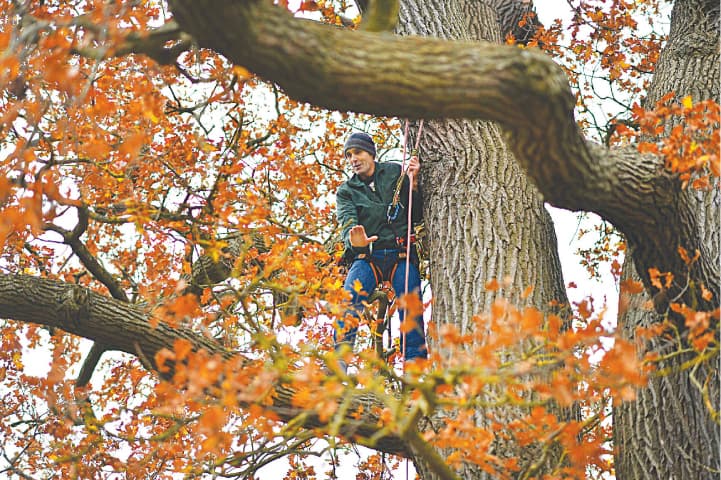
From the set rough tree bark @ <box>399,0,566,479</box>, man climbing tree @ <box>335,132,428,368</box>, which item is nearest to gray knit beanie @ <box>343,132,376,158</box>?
man climbing tree @ <box>335,132,428,368</box>

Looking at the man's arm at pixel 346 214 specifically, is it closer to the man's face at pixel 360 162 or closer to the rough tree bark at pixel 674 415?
the man's face at pixel 360 162

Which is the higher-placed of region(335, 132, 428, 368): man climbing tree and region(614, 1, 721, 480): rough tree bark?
region(335, 132, 428, 368): man climbing tree

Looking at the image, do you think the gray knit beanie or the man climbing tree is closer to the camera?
→ the man climbing tree

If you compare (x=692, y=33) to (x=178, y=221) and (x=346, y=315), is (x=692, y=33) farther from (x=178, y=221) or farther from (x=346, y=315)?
(x=178, y=221)

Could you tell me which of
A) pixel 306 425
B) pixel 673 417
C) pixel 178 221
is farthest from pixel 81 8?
pixel 673 417

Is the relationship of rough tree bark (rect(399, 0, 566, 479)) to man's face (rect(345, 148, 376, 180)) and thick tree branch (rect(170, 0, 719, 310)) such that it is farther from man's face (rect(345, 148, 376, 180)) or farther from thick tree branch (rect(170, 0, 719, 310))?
thick tree branch (rect(170, 0, 719, 310))

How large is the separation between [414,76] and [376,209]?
2.52 meters

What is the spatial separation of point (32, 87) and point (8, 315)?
177cm

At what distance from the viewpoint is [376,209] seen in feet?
16.9

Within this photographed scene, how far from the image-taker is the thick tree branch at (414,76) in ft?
8.21

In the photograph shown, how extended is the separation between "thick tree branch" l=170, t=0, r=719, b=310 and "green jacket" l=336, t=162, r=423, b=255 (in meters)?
1.90

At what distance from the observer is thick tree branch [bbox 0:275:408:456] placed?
14.3 ft

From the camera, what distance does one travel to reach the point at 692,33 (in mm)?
5148

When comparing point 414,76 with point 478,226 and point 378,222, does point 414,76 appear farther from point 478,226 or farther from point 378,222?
point 378,222
